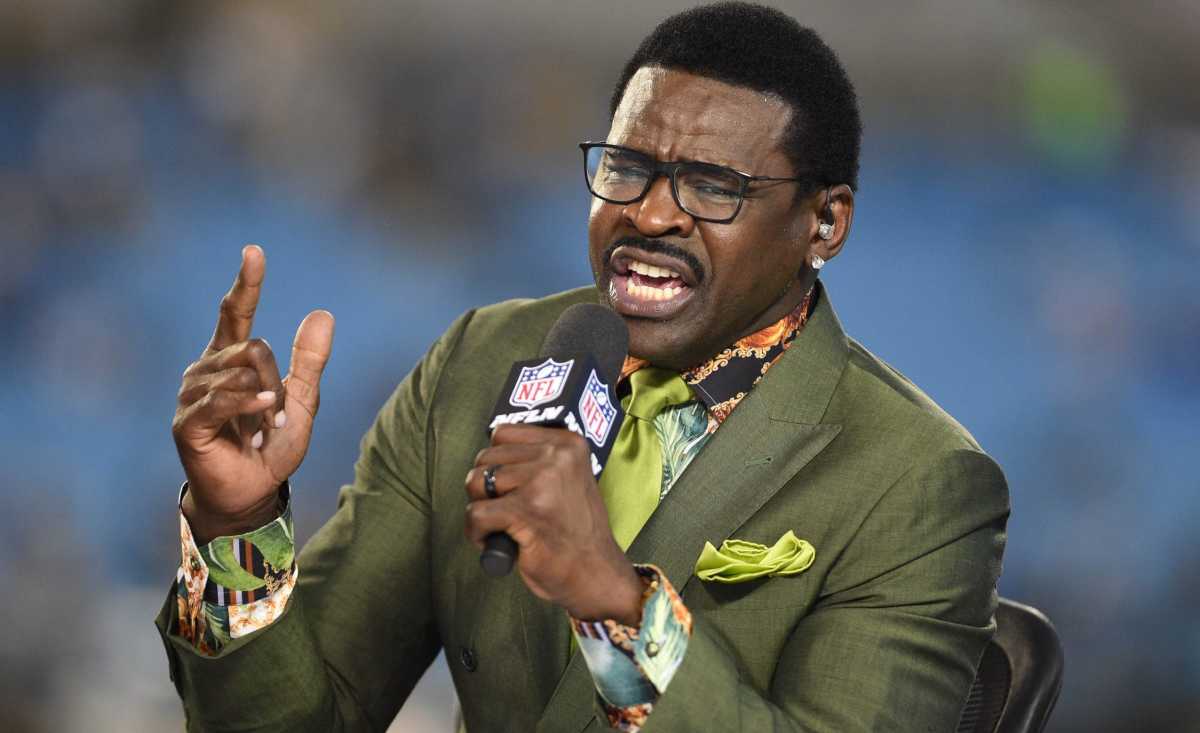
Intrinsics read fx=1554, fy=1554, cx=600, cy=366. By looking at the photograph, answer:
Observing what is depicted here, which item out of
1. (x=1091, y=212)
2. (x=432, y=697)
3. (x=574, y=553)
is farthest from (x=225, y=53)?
(x=574, y=553)

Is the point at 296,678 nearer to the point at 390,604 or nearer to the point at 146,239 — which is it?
the point at 390,604

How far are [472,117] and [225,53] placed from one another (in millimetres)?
691

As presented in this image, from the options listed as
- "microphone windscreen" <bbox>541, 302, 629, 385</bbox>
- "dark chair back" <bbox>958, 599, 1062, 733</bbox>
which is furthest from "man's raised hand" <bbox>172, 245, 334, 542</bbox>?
"dark chair back" <bbox>958, 599, 1062, 733</bbox>

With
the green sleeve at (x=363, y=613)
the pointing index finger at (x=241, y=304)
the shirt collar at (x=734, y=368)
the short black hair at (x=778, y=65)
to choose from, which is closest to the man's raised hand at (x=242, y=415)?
the pointing index finger at (x=241, y=304)

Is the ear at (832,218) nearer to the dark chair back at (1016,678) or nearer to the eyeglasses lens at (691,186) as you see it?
the eyeglasses lens at (691,186)

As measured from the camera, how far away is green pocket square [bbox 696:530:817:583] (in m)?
1.85

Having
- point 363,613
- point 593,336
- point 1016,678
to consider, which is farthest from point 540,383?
point 1016,678

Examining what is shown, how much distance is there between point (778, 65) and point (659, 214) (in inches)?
10.3

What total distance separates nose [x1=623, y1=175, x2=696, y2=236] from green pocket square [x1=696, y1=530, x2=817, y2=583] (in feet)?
1.29

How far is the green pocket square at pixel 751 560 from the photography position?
1.85 metres

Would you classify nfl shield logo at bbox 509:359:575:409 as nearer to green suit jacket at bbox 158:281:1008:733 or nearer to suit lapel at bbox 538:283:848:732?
green suit jacket at bbox 158:281:1008:733

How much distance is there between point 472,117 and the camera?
13.9ft

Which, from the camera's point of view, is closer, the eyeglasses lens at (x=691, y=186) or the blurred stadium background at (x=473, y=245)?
the eyeglasses lens at (x=691, y=186)

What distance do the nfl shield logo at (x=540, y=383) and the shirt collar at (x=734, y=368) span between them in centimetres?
56
